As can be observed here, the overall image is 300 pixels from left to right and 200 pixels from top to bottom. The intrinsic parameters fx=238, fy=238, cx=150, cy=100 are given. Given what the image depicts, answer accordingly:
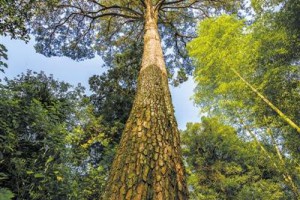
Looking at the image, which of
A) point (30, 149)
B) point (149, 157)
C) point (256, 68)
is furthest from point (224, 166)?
point (149, 157)

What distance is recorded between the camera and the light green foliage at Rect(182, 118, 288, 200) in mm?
10801

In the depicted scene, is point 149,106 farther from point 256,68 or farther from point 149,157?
point 256,68

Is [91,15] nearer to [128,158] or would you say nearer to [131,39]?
[131,39]

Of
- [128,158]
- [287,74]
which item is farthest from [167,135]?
[287,74]

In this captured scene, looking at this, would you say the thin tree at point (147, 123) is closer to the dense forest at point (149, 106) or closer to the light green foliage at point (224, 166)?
the dense forest at point (149, 106)

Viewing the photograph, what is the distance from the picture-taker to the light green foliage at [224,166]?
10.8 meters

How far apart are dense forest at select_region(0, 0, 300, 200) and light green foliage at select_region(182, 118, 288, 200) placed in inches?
2.4

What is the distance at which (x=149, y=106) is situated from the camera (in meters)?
2.83

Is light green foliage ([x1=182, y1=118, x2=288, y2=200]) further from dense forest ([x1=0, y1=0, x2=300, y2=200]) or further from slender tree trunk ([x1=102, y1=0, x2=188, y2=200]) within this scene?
slender tree trunk ([x1=102, y1=0, x2=188, y2=200])

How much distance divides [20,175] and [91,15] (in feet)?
27.6

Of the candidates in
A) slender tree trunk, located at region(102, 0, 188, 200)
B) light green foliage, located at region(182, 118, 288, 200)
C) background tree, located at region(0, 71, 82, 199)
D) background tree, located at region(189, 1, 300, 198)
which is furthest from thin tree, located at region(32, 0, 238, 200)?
light green foliage, located at region(182, 118, 288, 200)

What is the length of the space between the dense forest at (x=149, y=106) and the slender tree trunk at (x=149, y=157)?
11 mm

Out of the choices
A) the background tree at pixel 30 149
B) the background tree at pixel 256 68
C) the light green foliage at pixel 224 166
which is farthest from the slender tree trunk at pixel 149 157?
the light green foliage at pixel 224 166

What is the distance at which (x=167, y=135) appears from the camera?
7.77 feet
